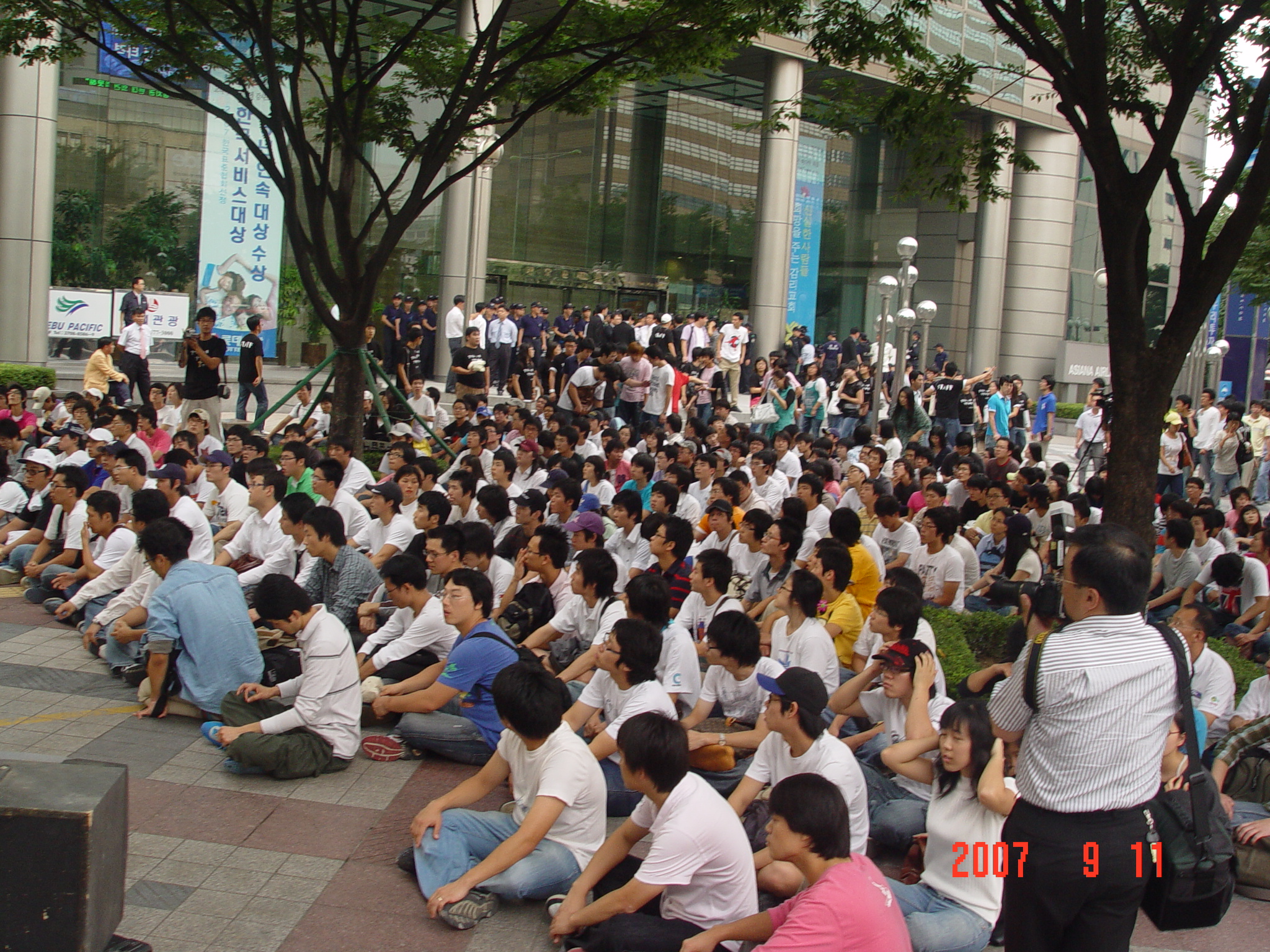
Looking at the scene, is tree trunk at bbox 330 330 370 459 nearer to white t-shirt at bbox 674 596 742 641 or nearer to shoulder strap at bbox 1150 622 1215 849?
white t-shirt at bbox 674 596 742 641

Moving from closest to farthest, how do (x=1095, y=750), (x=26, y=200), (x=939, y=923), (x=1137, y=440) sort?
(x=1095, y=750) → (x=939, y=923) → (x=1137, y=440) → (x=26, y=200)

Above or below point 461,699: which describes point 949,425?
above

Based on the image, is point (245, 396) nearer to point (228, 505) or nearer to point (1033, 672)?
point (228, 505)

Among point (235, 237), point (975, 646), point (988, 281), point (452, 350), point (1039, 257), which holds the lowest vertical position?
point (975, 646)

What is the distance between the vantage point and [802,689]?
4.71m

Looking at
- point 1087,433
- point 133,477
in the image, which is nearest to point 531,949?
point 133,477

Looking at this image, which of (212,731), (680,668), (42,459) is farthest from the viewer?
(42,459)

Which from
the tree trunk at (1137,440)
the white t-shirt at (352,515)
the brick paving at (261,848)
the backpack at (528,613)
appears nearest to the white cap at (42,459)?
the white t-shirt at (352,515)

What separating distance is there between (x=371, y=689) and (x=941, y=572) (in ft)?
14.5

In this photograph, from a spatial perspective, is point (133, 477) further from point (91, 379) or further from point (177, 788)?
point (91, 379)

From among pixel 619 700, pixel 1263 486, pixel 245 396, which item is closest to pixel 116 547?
pixel 619 700

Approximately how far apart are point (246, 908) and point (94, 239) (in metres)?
19.1

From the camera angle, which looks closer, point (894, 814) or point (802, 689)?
point (802, 689)

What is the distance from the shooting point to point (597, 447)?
43.6 ft
